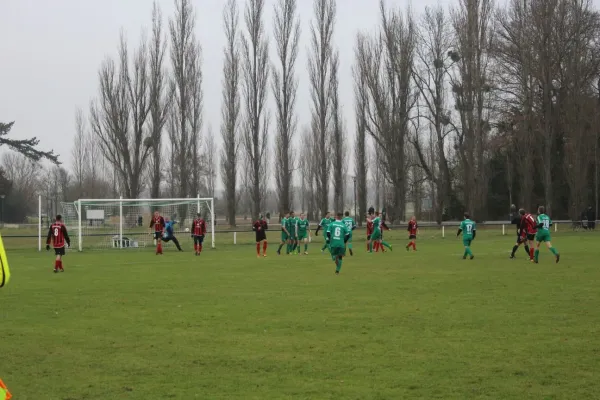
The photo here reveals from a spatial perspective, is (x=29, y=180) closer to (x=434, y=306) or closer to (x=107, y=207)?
(x=107, y=207)

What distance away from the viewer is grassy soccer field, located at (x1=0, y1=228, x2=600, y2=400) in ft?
25.5

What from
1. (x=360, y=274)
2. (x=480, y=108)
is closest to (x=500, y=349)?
(x=360, y=274)

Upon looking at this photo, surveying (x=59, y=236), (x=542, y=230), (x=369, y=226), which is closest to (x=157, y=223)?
(x=59, y=236)

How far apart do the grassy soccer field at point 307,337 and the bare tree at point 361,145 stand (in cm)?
4131

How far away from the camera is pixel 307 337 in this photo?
10.6m

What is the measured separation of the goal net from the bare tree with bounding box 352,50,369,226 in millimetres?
21437

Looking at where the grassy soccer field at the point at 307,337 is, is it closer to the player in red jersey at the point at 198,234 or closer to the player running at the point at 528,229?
the player running at the point at 528,229

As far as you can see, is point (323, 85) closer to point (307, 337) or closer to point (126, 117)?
point (126, 117)

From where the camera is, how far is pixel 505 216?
65.7 meters

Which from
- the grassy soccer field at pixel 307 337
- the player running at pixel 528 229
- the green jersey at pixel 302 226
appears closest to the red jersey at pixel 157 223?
the green jersey at pixel 302 226

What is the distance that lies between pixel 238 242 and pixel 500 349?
3709 cm

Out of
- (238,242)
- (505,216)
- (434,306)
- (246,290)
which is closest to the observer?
(434,306)

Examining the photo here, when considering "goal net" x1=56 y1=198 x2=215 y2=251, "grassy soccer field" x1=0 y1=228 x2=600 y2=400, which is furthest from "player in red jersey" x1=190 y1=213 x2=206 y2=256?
"grassy soccer field" x1=0 y1=228 x2=600 y2=400

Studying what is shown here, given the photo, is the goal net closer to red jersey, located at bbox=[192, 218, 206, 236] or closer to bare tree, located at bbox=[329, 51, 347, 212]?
red jersey, located at bbox=[192, 218, 206, 236]
